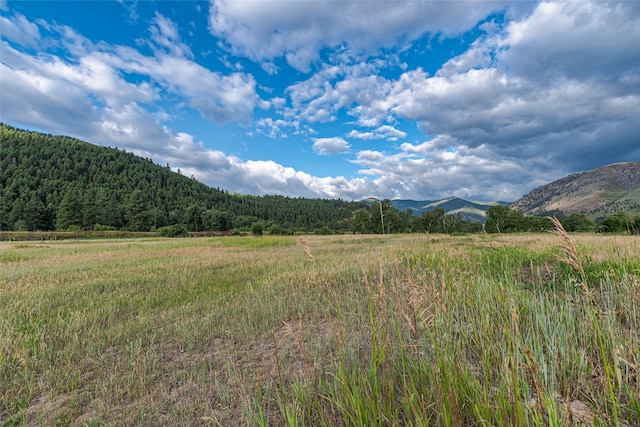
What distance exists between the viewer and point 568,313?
3.49m

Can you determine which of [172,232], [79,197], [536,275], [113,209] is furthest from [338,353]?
[79,197]

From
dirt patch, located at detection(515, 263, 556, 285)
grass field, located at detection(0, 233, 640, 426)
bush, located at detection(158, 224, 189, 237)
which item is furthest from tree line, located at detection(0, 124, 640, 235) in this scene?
grass field, located at detection(0, 233, 640, 426)

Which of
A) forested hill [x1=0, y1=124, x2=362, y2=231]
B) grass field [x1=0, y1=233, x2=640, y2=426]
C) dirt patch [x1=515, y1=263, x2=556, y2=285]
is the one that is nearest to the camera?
grass field [x1=0, y1=233, x2=640, y2=426]

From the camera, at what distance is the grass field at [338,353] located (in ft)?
7.36

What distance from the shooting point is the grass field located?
224 cm

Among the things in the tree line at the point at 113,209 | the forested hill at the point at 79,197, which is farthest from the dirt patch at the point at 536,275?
the forested hill at the point at 79,197

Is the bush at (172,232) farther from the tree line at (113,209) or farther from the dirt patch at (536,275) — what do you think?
the dirt patch at (536,275)

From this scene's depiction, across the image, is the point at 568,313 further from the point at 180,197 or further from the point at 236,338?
the point at 180,197

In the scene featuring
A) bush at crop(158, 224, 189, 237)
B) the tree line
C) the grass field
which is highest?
the tree line

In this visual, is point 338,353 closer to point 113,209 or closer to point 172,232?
point 172,232

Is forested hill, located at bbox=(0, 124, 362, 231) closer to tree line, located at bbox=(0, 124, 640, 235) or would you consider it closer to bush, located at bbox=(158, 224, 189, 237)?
tree line, located at bbox=(0, 124, 640, 235)

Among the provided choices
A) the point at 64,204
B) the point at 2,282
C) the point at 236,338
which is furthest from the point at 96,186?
the point at 236,338

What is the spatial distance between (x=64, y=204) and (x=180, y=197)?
99348 mm

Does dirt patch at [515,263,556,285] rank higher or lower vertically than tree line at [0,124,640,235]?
lower
